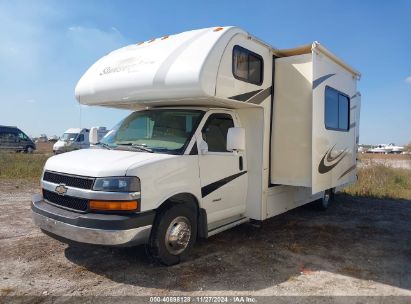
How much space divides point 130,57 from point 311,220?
204 inches

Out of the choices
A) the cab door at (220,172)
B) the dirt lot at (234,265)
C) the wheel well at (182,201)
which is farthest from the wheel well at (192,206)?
the dirt lot at (234,265)

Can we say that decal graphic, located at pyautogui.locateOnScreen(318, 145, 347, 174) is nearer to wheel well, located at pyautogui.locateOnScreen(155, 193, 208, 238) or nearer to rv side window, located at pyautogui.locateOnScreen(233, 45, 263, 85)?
rv side window, located at pyautogui.locateOnScreen(233, 45, 263, 85)

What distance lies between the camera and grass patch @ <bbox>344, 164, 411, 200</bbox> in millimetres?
11948

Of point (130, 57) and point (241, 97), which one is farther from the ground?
point (130, 57)

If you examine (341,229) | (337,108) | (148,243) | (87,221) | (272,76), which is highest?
(272,76)

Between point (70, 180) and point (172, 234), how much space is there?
147 cm

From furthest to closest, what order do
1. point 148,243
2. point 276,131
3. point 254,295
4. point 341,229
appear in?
point 341,229
point 276,131
point 148,243
point 254,295

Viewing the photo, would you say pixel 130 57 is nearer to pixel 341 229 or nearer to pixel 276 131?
pixel 276 131

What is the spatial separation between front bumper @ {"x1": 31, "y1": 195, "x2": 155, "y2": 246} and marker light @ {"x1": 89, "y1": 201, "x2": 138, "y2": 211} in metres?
0.07

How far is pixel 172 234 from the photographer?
4.79 meters

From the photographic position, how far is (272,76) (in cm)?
634

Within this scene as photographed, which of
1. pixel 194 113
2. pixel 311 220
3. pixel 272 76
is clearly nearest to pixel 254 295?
pixel 194 113

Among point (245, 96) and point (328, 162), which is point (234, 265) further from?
point (328, 162)

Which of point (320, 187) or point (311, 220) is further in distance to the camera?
point (311, 220)
